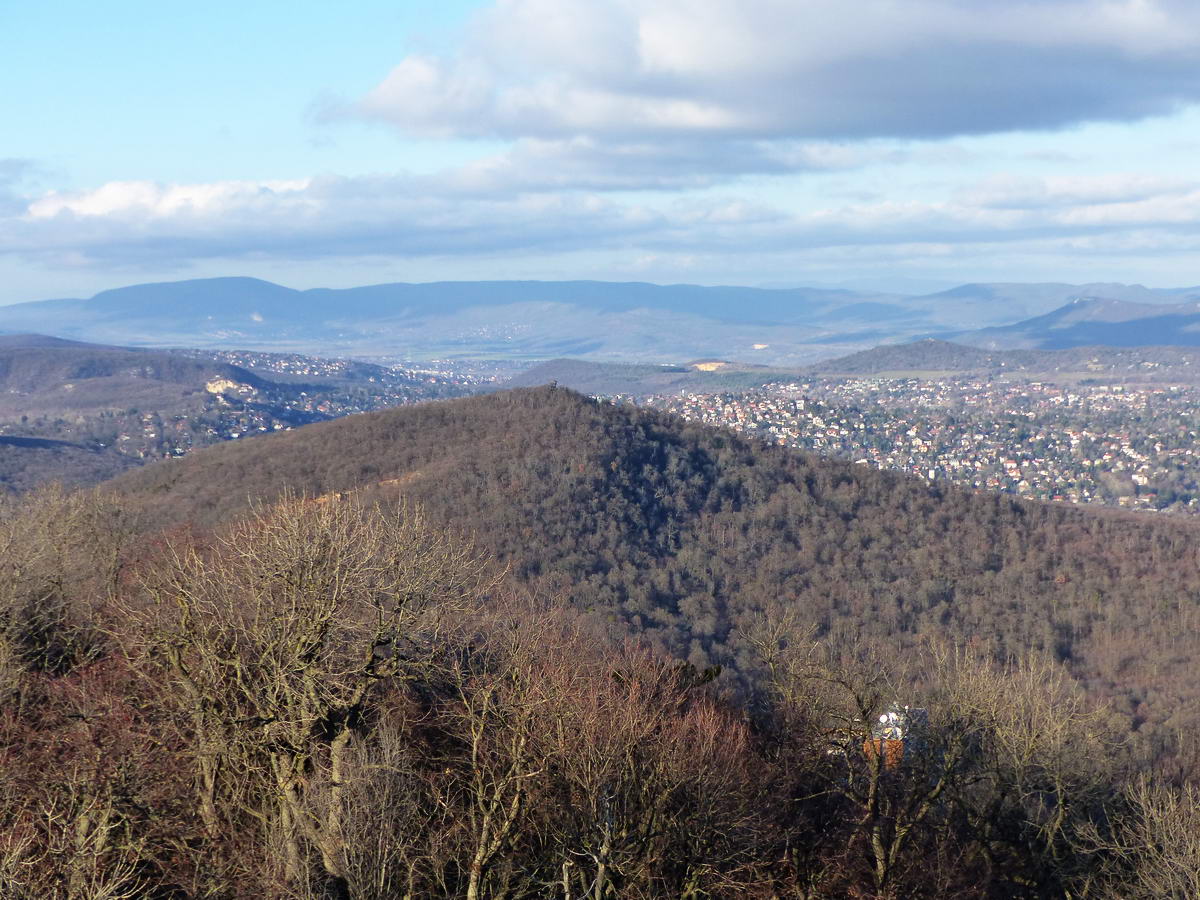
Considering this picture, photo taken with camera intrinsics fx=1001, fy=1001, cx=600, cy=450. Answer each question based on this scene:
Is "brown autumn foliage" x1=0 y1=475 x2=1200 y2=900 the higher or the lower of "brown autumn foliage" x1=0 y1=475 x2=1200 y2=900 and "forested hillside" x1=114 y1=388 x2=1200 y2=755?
the higher

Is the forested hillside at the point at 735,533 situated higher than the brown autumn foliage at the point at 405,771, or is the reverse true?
the brown autumn foliage at the point at 405,771

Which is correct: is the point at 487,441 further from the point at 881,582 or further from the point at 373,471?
the point at 881,582

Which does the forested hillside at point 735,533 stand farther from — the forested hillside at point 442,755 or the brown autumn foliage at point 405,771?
the brown autumn foliage at point 405,771

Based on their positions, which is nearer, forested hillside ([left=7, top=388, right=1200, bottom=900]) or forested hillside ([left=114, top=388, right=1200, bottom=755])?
forested hillside ([left=7, top=388, right=1200, bottom=900])

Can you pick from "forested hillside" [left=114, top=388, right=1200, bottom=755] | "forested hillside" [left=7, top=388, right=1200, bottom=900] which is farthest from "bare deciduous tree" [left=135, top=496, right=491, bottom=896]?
"forested hillside" [left=114, top=388, right=1200, bottom=755]

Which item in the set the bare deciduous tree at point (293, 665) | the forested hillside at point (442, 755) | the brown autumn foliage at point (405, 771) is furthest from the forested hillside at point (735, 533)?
the bare deciduous tree at point (293, 665)

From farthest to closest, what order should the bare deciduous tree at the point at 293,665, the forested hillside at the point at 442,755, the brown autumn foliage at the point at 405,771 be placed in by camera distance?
the bare deciduous tree at the point at 293,665 → the forested hillside at the point at 442,755 → the brown autumn foliage at the point at 405,771

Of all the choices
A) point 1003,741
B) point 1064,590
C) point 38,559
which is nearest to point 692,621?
point 1064,590

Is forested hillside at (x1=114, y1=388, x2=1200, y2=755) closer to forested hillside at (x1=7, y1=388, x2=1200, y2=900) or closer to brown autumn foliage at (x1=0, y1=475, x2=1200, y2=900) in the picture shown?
forested hillside at (x1=7, y1=388, x2=1200, y2=900)
